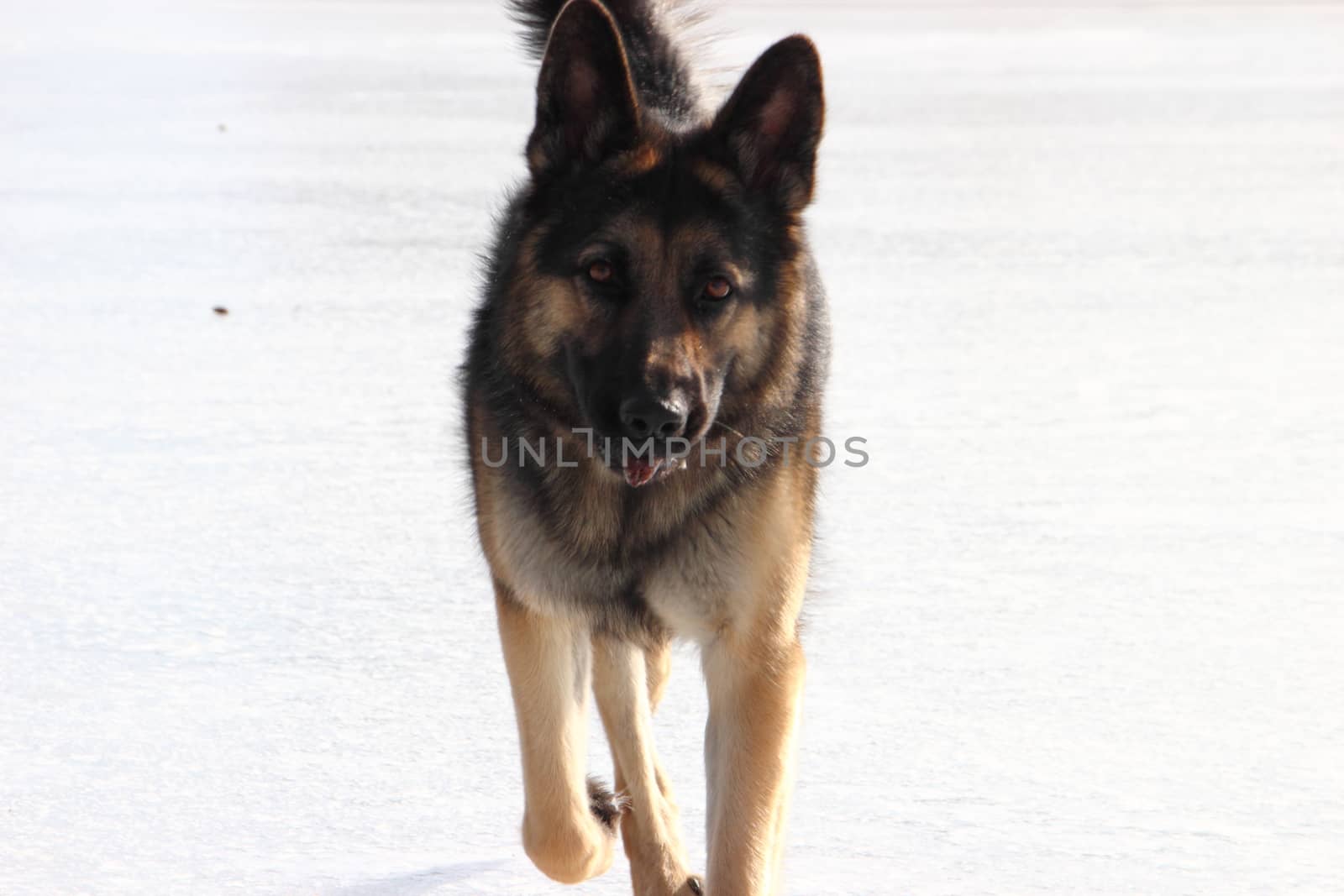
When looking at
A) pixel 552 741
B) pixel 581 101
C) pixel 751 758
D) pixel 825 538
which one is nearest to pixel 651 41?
pixel 581 101

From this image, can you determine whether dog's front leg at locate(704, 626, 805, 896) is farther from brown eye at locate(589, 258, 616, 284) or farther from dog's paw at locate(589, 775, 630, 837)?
brown eye at locate(589, 258, 616, 284)

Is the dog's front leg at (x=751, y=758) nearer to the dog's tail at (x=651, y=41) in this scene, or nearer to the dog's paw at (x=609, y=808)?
the dog's paw at (x=609, y=808)

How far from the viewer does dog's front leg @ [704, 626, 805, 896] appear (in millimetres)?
3064

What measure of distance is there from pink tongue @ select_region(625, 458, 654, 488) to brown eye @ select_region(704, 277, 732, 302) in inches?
12.3

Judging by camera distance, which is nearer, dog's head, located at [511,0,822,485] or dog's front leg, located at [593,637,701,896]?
dog's head, located at [511,0,822,485]

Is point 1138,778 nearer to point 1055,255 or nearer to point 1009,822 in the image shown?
point 1009,822

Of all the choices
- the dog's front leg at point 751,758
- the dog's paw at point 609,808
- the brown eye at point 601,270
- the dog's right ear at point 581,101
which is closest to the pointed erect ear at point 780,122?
the dog's right ear at point 581,101

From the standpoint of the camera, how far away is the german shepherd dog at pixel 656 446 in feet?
10.0

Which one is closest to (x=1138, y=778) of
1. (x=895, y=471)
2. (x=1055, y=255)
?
(x=895, y=471)

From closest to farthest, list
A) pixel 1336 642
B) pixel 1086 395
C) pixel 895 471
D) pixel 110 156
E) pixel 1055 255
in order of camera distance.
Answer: pixel 1336 642 < pixel 895 471 < pixel 1086 395 < pixel 1055 255 < pixel 110 156

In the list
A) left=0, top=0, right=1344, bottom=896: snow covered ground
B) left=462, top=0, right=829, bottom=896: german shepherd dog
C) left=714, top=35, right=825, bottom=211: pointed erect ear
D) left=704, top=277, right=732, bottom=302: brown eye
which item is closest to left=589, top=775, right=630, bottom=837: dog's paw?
left=462, top=0, right=829, bottom=896: german shepherd dog

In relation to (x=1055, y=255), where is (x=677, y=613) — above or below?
above

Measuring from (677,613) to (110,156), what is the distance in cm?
911

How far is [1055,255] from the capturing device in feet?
28.7
